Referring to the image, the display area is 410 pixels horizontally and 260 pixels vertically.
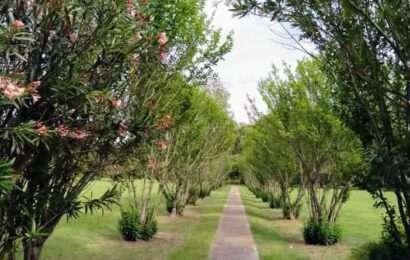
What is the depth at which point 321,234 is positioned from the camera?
1522cm

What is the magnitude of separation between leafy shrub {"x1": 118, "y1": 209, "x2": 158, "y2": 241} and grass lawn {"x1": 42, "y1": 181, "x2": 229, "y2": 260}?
0.85ft

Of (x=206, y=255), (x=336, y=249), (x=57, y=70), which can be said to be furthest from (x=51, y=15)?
(x=336, y=249)

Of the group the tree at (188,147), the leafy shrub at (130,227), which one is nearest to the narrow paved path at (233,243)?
the leafy shrub at (130,227)

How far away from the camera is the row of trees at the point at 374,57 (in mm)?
4953

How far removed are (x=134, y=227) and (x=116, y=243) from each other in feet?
2.33

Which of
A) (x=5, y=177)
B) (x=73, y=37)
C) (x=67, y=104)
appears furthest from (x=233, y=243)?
(x=5, y=177)

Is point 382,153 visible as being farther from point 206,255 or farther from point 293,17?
point 206,255

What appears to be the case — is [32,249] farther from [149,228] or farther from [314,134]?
[314,134]

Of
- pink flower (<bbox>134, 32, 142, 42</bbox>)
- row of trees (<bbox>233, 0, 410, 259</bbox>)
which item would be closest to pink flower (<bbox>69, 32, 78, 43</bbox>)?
pink flower (<bbox>134, 32, 142, 42</bbox>)

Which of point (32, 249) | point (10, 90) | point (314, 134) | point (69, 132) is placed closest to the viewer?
point (10, 90)

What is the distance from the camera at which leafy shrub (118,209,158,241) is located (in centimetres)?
1482

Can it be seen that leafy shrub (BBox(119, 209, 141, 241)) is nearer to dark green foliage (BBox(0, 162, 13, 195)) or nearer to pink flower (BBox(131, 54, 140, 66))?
pink flower (BBox(131, 54, 140, 66))

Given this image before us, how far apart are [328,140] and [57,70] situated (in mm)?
12418

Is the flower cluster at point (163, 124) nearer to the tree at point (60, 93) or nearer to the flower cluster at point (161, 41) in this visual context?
the tree at point (60, 93)
